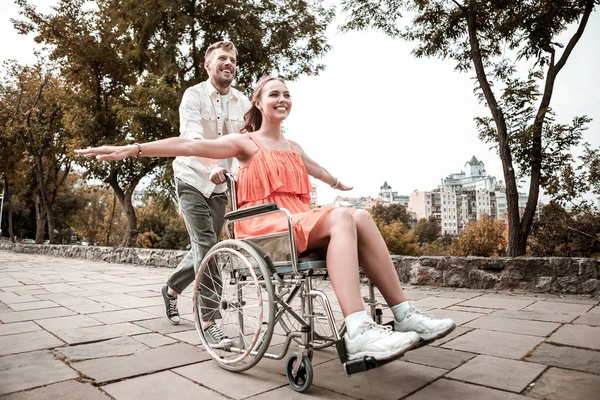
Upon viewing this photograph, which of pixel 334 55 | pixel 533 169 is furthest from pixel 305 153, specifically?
pixel 334 55

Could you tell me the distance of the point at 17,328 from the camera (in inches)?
112

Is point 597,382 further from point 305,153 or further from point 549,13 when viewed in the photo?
point 549,13

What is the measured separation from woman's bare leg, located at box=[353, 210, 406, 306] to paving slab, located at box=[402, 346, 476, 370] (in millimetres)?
401

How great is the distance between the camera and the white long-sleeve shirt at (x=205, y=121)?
2.66 m

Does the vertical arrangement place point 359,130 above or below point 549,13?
above

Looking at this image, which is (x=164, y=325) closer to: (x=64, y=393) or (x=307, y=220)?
(x=64, y=393)

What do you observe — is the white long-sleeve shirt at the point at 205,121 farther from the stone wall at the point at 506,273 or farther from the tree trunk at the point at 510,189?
the tree trunk at the point at 510,189

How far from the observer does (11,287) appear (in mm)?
5078

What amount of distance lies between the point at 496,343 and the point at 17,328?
286cm

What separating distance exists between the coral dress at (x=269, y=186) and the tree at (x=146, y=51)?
8.10m

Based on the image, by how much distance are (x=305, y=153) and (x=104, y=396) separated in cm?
146

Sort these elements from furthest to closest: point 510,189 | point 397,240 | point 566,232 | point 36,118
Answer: point 397,240 < point 36,118 < point 566,232 < point 510,189

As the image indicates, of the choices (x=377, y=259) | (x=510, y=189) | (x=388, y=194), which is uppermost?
(x=388, y=194)

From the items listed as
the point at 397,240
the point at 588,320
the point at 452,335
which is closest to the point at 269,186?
the point at 452,335
